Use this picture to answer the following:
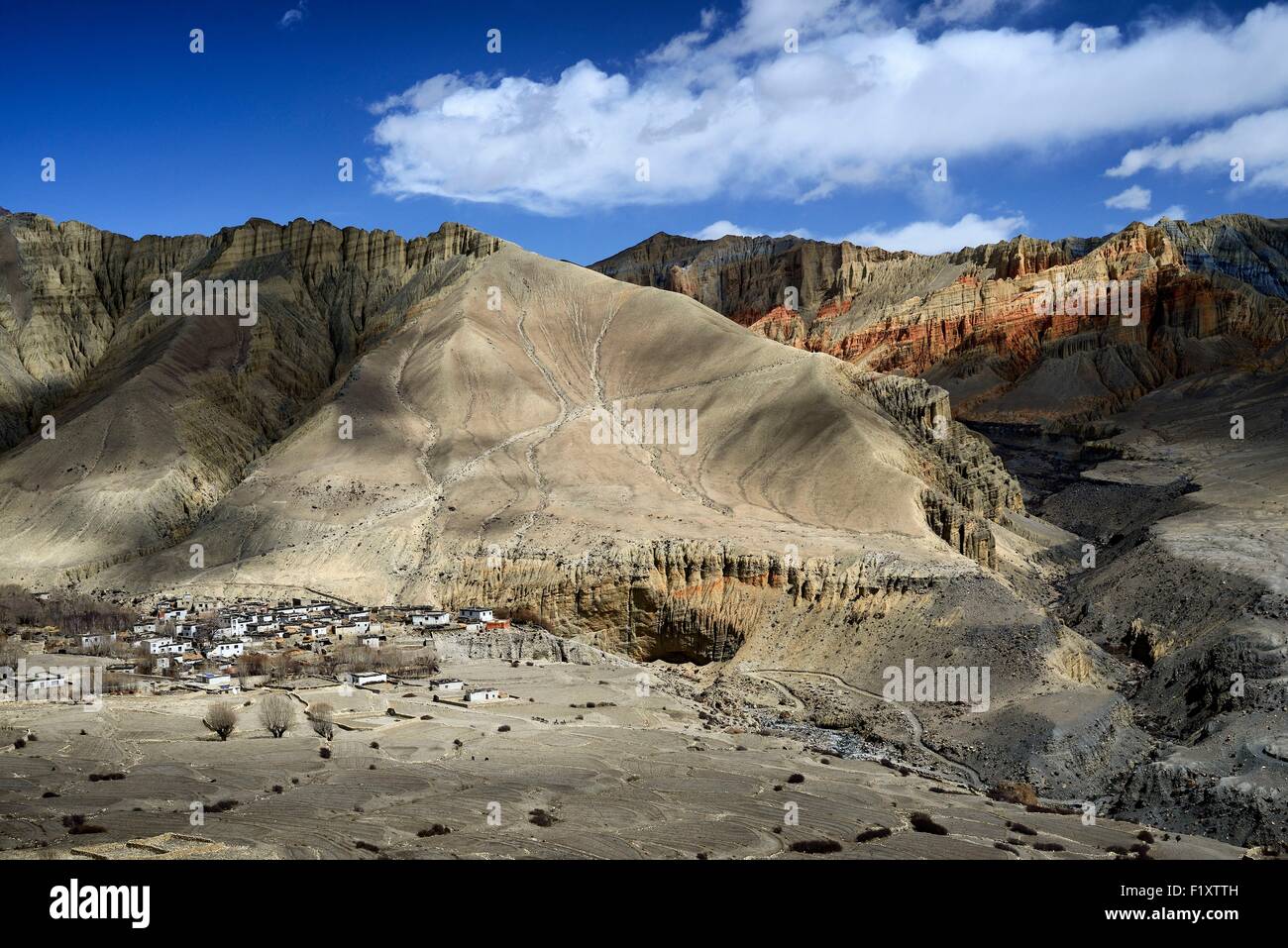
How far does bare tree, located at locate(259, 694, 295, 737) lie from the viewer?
1719 inches

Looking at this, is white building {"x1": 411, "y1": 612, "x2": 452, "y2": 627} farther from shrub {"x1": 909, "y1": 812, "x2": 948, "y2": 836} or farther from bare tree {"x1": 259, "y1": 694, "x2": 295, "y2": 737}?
shrub {"x1": 909, "y1": 812, "x2": 948, "y2": 836}

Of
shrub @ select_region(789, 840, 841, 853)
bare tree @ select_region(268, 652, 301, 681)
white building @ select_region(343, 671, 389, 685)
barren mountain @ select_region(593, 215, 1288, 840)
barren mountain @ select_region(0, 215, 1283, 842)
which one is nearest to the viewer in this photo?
shrub @ select_region(789, 840, 841, 853)

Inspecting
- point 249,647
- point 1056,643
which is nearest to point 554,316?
point 249,647

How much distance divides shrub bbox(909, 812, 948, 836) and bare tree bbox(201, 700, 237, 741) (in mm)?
24194

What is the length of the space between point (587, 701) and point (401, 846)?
24013mm

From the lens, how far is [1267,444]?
419 ft

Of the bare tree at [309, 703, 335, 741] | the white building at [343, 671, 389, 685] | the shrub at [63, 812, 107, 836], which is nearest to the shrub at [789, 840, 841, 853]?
the shrub at [63, 812, 107, 836]

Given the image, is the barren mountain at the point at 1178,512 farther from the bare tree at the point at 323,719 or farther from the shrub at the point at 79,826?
the shrub at the point at 79,826

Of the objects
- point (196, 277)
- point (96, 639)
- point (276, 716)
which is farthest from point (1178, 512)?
point (196, 277)

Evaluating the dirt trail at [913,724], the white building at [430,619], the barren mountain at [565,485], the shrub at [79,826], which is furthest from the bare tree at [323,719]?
the dirt trail at [913,724]

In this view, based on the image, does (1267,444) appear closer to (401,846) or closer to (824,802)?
(824,802)

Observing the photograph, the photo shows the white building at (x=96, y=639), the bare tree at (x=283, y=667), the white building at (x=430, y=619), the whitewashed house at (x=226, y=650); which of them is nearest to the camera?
the bare tree at (x=283, y=667)

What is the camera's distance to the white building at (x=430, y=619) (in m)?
67.0

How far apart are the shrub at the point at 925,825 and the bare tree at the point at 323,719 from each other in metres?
21.0
